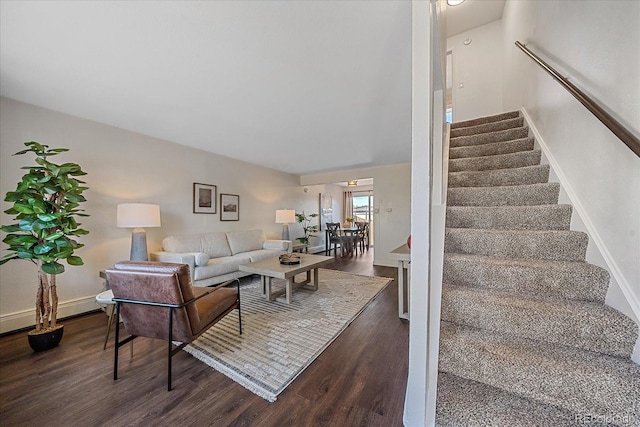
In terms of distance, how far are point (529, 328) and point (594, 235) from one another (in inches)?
28.4

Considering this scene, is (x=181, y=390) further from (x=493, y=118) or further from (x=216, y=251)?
(x=493, y=118)

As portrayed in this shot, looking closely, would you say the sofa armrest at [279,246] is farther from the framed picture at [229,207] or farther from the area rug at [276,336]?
the area rug at [276,336]

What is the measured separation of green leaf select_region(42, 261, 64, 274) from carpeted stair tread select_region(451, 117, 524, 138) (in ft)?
14.5

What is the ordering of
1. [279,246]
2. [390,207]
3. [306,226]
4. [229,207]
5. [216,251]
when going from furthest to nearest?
[306,226], [390,207], [279,246], [229,207], [216,251]

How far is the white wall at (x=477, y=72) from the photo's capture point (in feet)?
12.6

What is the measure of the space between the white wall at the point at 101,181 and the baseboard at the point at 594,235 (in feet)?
13.4

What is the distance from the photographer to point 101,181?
9.42 ft

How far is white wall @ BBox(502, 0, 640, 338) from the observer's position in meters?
1.05

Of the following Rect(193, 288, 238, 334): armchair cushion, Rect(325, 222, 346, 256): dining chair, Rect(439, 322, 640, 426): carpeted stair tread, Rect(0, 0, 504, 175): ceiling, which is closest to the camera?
Rect(439, 322, 640, 426): carpeted stair tread

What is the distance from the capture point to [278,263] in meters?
3.22

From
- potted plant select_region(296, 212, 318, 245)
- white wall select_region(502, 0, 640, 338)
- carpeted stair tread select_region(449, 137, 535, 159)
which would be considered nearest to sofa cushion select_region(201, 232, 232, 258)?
potted plant select_region(296, 212, 318, 245)

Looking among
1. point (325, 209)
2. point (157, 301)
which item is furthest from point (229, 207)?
point (325, 209)

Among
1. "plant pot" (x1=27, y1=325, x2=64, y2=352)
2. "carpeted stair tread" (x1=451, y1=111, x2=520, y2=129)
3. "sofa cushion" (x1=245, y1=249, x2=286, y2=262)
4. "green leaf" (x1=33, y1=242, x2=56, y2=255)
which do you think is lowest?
"plant pot" (x1=27, y1=325, x2=64, y2=352)

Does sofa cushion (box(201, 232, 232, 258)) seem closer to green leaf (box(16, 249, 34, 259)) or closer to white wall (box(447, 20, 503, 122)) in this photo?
green leaf (box(16, 249, 34, 259))
